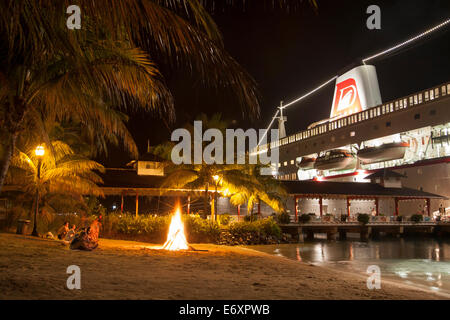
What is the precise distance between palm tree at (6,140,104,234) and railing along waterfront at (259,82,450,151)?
137 ft

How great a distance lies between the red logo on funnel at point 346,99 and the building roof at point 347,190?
2699cm

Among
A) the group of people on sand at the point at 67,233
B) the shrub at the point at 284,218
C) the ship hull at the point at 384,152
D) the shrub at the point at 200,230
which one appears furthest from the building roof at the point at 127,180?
the ship hull at the point at 384,152

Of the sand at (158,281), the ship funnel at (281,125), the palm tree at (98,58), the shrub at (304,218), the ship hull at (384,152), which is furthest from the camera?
the ship funnel at (281,125)

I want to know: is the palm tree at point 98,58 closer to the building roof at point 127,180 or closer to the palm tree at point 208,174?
the palm tree at point 208,174

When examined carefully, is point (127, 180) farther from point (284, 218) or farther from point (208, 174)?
point (284, 218)

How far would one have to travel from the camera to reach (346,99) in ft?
222

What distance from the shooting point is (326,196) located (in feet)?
115

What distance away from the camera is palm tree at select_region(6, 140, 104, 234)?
1645 cm

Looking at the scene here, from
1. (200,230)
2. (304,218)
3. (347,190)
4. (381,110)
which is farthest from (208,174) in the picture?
(381,110)

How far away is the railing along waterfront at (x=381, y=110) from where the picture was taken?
45516 mm

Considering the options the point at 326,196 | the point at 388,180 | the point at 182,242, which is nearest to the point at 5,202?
the point at 182,242

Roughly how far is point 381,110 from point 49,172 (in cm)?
4845
